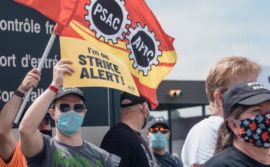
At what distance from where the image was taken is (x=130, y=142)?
5.94 metres

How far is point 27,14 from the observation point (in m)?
6.15

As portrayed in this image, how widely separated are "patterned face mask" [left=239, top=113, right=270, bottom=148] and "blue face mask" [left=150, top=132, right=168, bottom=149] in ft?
17.1

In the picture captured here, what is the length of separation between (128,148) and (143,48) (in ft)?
2.91

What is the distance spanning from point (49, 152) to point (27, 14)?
60.5 inches

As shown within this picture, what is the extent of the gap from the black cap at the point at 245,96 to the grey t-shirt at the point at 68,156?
1.83 metres

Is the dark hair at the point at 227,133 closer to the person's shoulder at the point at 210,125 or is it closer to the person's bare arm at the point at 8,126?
the person's shoulder at the point at 210,125

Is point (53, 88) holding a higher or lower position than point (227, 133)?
higher

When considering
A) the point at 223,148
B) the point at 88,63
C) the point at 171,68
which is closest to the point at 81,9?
the point at 88,63

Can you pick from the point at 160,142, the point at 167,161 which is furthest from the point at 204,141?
the point at 160,142

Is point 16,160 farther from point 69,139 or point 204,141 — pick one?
point 204,141

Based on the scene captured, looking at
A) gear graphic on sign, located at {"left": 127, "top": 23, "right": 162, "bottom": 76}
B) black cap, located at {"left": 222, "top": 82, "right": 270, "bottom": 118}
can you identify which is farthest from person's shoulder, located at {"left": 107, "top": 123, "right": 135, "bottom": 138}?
black cap, located at {"left": 222, "top": 82, "right": 270, "bottom": 118}

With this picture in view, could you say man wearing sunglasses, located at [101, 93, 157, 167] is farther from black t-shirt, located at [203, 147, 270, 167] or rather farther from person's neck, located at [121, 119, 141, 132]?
black t-shirt, located at [203, 147, 270, 167]

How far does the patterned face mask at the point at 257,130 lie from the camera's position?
3.54 metres

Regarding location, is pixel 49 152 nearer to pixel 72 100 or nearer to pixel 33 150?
pixel 33 150
